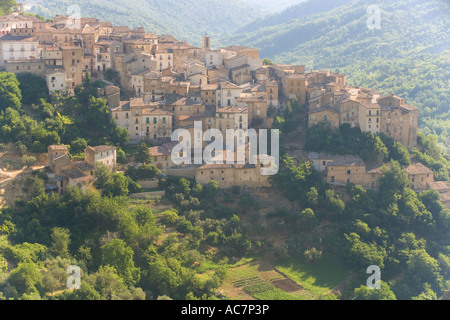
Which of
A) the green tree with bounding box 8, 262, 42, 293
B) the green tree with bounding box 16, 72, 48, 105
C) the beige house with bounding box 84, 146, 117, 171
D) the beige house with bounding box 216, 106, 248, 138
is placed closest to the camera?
the green tree with bounding box 8, 262, 42, 293

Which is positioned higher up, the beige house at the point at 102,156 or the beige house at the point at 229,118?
the beige house at the point at 229,118

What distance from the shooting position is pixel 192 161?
4484 centimetres

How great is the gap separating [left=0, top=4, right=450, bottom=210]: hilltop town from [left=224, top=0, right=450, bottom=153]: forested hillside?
23135mm

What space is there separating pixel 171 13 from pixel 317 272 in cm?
9156

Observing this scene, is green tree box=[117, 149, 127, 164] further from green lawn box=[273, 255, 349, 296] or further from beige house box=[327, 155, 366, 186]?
beige house box=[327, 155, 366, 186]

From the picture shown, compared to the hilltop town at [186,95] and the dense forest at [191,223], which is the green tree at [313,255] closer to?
the dense forest at [191,223]

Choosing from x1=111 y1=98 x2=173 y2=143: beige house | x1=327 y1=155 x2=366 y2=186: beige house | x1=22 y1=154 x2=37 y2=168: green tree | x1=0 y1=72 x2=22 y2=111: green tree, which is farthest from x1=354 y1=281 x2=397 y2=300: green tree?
x1=0 y1=72 x2=22 y2=111: green tree

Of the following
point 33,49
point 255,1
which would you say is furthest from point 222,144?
point 255,1

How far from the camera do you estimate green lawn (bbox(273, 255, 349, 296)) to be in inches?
1543

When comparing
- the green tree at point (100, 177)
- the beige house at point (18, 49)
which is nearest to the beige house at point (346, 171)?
the green tree at point (100, 177)

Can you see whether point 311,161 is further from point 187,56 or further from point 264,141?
point 187,56

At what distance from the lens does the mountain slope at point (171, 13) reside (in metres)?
101

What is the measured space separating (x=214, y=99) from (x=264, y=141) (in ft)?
17.1

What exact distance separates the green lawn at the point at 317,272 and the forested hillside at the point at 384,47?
31453mm
